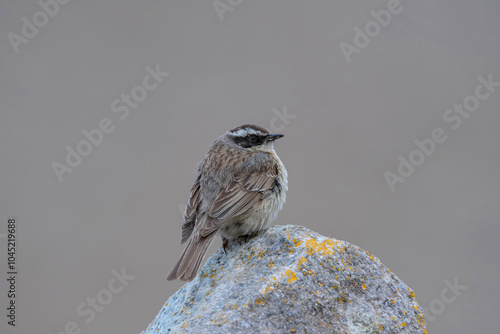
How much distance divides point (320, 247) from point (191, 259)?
3.70ft

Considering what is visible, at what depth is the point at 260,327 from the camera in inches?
146

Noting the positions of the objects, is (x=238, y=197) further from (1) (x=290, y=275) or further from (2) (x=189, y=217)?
(1) (x=290, y=275)

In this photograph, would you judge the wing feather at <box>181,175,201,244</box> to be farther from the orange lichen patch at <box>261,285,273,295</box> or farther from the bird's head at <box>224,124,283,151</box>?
the orange lichen patch at <box>261,285,273,295</box>

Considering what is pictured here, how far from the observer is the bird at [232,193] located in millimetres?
4945

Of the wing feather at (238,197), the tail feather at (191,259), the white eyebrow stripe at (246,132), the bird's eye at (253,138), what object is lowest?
the tail feather at (191,259)

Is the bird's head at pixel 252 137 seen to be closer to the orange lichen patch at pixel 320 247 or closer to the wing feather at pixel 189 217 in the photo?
the wing feather at pixel 189 217

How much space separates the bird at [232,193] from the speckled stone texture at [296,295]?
1.07 ft

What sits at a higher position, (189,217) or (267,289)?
(189,217)

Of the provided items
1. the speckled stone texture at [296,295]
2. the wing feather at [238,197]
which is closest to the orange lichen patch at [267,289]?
the speckled stone texture at [296,295]

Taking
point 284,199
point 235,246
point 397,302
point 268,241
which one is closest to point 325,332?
point 397,302

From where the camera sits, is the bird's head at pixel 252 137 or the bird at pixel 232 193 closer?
the bird at pixel 232 193

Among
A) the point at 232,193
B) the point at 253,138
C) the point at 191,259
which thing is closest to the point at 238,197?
the point at 232,193

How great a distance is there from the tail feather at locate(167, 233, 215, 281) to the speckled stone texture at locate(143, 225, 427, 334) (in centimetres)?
Result: 13

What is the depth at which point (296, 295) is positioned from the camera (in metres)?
3.89
